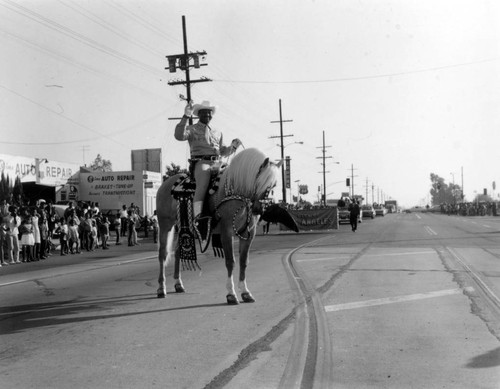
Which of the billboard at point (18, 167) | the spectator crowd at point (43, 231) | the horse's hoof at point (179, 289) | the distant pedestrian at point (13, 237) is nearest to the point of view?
the horse's hoof at point (179, 289)

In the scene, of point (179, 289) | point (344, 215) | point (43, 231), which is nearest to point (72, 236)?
point (43, 231)

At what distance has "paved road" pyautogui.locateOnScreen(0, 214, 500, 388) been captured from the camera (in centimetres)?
→ 427

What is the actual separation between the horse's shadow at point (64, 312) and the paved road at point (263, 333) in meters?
0.02

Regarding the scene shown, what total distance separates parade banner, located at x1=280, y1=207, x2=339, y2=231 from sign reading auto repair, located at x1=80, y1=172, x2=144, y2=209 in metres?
18.3

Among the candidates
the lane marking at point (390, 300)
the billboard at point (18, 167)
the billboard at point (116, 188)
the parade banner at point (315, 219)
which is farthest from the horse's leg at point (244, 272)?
the billboard at point (116, 188)

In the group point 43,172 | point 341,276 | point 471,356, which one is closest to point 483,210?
point 43,172

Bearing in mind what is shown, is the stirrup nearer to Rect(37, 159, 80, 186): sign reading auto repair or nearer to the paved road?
the paved road

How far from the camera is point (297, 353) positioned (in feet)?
16.1

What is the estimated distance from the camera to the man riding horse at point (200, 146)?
757cm

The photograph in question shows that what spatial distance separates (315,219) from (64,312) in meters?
26.5

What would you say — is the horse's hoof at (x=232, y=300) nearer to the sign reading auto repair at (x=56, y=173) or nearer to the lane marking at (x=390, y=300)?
the lane marking at (x=390, y=300)

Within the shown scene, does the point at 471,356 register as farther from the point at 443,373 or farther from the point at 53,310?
the point at 53,310

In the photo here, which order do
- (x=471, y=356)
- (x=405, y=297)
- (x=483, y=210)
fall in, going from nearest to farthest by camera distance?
(x=471, y=356) < (x=405, y=297) < (x=483, y=210)

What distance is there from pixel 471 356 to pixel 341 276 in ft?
17.6
